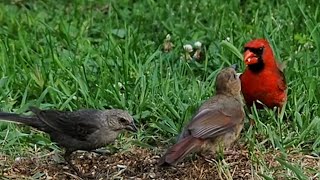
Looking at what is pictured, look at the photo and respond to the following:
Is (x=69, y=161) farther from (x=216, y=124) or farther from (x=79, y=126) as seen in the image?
(x=216, y=124)

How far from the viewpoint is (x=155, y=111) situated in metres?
7.04

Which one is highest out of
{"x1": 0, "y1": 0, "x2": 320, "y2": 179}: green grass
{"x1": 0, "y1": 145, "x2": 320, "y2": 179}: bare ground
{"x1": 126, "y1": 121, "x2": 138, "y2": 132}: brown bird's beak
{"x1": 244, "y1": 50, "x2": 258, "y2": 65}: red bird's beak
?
{"x1": 244, "y1": 50, "x2": 258, "y2": 65}: red bird's beak

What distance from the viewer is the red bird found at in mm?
7039

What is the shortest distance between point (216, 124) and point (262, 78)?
3.07 feet

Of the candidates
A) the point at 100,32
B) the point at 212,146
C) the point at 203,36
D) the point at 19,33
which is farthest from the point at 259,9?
the point at 212,146

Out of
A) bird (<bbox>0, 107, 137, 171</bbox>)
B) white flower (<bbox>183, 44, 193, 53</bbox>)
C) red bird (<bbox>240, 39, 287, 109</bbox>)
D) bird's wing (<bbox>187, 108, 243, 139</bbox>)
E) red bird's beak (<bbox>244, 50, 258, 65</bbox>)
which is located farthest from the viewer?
white flower (<bbox>183, 44, 193, 53</bbox>)

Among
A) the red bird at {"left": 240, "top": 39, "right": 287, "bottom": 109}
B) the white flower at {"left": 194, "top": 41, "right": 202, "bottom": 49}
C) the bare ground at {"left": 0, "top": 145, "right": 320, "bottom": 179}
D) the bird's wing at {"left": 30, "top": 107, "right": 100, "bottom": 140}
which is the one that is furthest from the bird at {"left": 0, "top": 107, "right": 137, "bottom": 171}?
the white flower at {"left": 194, "top": 41, "right": 202, "bottom": 49}

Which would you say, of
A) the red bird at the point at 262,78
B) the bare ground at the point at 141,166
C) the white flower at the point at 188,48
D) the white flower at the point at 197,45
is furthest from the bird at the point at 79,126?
the white flower at the point at 197,45

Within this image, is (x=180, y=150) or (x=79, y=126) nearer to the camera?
(x=180, y=150)

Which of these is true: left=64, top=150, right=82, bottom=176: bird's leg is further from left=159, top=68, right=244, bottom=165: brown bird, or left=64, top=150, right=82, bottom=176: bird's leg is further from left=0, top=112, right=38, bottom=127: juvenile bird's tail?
left=159, top=68, right=244, bottom=165: brown bird

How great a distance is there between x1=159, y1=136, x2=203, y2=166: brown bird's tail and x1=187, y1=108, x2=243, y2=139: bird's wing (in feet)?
0.14

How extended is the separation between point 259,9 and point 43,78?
2309 mm

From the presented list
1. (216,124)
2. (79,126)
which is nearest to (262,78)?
(216,124)

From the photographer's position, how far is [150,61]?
7801mm
